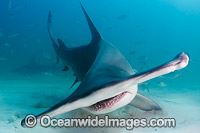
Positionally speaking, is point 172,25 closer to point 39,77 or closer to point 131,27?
point 131,27

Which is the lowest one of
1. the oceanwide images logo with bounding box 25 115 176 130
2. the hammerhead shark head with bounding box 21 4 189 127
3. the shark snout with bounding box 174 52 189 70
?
the oceanwide images logo with bounding box 25 115 176 130

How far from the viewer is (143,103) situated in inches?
119

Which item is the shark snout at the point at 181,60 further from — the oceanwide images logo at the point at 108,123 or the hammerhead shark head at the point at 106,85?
the oceanwide images logo at the point at 108,123

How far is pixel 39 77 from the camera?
15430 millimetres

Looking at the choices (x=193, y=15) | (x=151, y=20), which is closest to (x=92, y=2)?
(x=151, y=20)

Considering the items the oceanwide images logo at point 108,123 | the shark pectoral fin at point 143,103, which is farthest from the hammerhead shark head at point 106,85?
the oceanwide images logo at point 108,123

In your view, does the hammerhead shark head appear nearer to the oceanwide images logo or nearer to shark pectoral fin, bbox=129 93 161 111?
shark pectoral fin, bbox=129 93 161 111

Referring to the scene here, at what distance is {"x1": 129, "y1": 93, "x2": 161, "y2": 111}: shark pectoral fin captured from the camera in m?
2.91

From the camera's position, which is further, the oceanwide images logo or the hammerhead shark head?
the oceanwide images logo

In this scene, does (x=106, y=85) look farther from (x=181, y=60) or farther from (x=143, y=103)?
(x=143, y=103)

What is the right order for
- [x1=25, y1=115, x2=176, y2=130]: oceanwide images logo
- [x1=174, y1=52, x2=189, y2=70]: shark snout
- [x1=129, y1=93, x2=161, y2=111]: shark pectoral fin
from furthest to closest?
1. [x1=129, y1=93, x2=161, y2=111]: shark pectoral fin
2. [x1=25, y1=115, x2=176, y2=130]: oceanwide images logo
3. [x1=174, y1=52, x2=189, y2=70]: shark snout

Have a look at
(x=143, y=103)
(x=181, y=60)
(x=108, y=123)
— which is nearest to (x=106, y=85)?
(x=181, y=60)

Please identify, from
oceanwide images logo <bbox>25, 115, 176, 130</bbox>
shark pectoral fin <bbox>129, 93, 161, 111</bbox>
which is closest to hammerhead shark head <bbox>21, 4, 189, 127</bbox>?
shark pectoral fin <bbox>129, 93, 161, 111</bbox>

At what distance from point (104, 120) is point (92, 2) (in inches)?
2845
